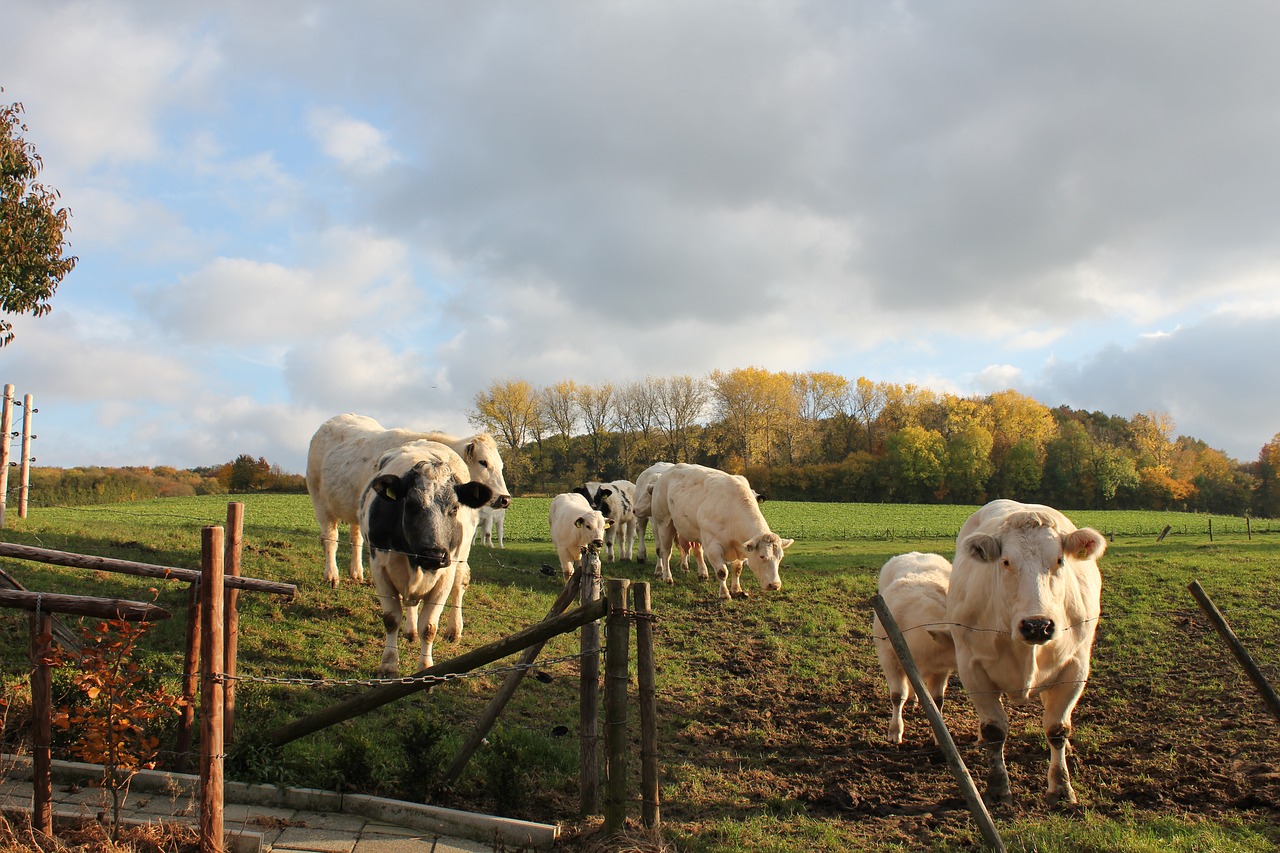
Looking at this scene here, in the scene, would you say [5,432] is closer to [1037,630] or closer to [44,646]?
[44,646]

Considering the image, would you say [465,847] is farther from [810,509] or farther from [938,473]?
[938,473]

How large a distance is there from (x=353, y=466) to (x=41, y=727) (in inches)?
307

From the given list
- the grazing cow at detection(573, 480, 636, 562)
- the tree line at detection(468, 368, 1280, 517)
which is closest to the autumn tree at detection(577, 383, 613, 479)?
the tree line at detection(468, 368, 1280, 517)

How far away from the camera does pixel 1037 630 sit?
6.27 m

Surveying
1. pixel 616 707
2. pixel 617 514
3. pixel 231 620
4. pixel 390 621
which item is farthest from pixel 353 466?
pixel 617 514

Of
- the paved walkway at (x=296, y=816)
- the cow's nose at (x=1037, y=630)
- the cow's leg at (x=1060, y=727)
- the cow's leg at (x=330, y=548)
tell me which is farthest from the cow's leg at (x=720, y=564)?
the paved walkway at (x=296, y=816)

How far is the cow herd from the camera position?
22.1ft

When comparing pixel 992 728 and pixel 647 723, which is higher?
pixel 647 723

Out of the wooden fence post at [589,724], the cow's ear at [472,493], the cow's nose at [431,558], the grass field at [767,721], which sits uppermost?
the cow's ear at [472,493]

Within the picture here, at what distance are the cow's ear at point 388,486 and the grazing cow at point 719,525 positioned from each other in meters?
8.02

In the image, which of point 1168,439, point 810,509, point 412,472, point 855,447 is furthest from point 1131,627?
point 1168,439

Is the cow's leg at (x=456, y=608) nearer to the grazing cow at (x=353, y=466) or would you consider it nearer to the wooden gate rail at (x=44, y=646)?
the grazing cow at (x=353, y=466)

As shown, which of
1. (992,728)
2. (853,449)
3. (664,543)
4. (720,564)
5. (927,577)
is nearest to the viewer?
(992,728)

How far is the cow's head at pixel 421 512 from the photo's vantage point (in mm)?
8812
